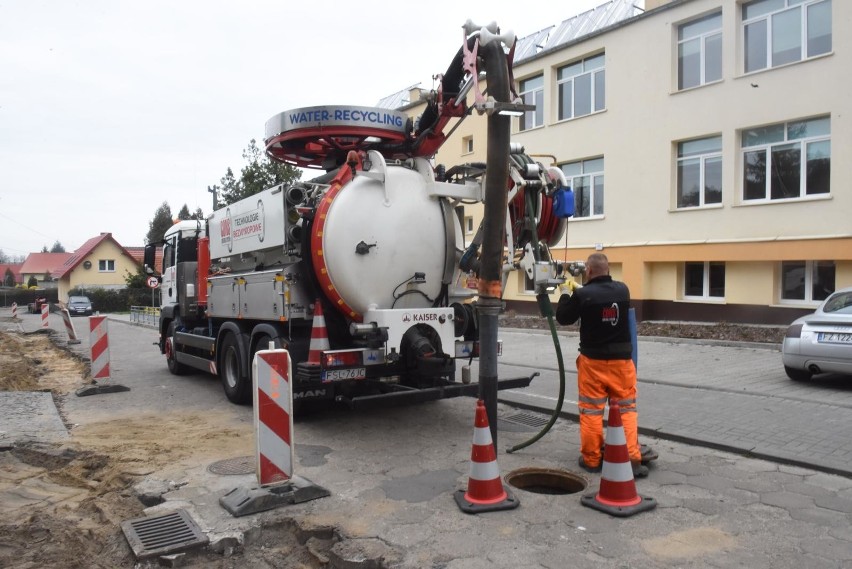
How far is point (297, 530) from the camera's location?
14.0ft

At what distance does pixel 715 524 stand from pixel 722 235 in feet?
44.3

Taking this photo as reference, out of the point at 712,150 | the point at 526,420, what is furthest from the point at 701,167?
the point at 526,420

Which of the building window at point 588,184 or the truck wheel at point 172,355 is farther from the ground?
the building window at point 588,184

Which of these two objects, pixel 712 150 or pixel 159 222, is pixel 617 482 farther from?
pixel 159 222

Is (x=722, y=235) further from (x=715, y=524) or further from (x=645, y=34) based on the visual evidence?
(x=715, y=524)

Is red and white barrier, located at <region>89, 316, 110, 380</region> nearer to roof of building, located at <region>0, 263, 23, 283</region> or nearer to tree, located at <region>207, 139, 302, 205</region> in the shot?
tree, located at <region>207, 139, 302, 205</region>

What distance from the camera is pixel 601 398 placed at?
5.33m

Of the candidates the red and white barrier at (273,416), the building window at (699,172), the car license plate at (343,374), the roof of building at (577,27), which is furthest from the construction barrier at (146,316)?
the red and white barrier at (273,416)

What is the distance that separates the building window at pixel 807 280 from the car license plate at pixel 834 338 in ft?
22.1

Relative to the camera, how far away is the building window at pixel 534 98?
2202 cm

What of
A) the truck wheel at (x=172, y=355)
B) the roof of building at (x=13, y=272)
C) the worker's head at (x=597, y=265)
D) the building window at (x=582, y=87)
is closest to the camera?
the worker's head at (x=597, y=265)

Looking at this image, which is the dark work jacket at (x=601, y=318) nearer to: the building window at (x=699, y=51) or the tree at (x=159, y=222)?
the building window at (x=699, y=51)

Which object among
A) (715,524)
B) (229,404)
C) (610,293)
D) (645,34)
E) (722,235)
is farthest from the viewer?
(645,34)

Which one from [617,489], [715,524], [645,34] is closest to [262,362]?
[617,489]
